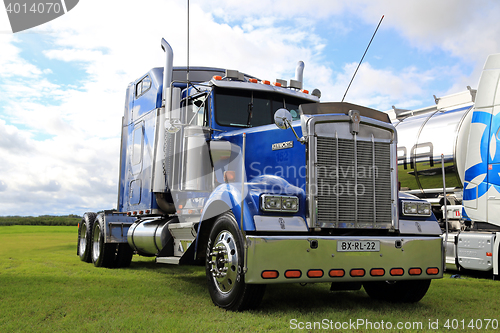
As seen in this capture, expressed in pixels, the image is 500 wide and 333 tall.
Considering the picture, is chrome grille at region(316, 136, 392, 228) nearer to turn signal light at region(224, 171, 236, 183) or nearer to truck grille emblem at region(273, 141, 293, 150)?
truck grille emblem at region(273, 141, 293, 150)

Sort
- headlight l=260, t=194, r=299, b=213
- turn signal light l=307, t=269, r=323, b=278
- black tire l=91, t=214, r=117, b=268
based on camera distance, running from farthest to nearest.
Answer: black tire l=91, t=214, r=117, b=268 → headlight l=260, t=194, r=299, b=213 → turn signal light l=307, t=269, r=323, b=278

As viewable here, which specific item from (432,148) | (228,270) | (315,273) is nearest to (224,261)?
(228,270)

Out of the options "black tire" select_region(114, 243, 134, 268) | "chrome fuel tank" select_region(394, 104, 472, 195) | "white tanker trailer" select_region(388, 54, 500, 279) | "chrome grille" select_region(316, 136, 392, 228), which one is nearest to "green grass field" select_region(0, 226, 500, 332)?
"white tanker trailer" select_region(388, 54, 500, 279)

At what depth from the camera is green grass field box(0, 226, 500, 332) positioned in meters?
4.32

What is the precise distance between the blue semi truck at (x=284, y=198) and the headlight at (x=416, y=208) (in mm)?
13

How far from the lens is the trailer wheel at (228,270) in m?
4.69

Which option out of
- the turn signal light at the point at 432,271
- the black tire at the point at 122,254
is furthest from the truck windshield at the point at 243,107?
the black tire at the point at 122,254

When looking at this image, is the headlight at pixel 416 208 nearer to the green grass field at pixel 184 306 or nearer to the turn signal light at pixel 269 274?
the green grass field at pixel 184 306

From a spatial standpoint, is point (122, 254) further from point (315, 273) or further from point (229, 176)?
point (315, 273)

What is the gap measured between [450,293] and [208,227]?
3715 millimetres

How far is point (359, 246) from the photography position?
4.82 m

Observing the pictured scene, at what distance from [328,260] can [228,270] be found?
113 centimetres

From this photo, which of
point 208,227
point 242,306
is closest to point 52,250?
point 208,227

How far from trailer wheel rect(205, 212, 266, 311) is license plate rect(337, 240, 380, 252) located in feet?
3.13
